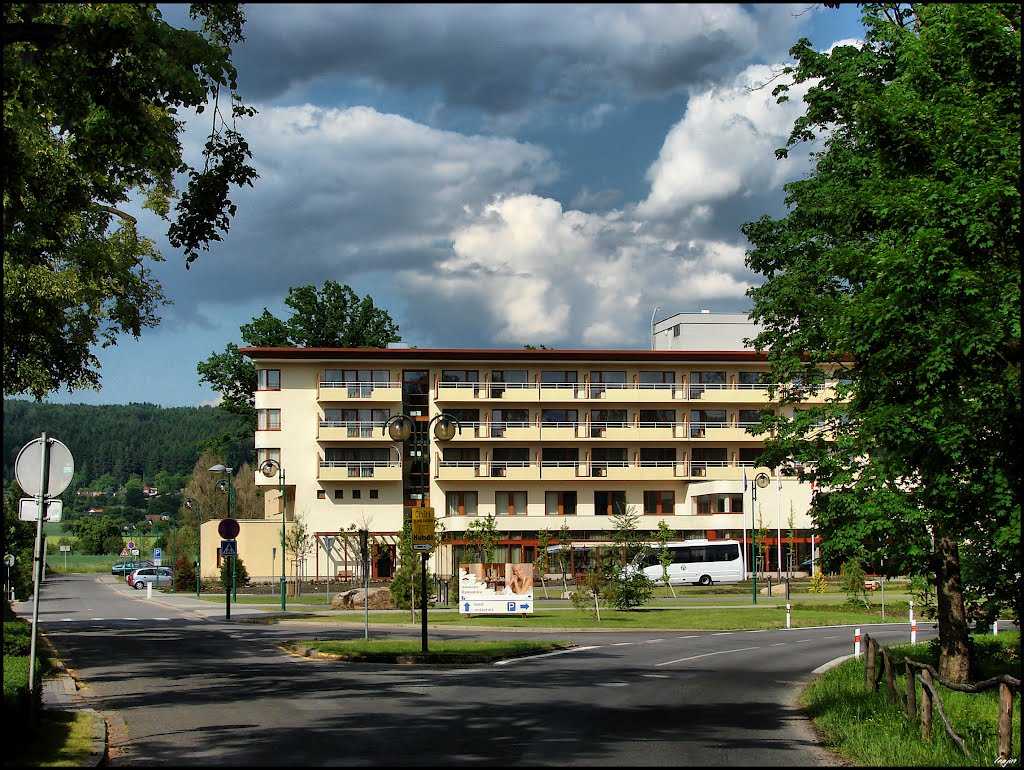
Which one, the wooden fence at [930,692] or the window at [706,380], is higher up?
the window at [706,380]

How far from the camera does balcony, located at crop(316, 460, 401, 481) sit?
7338 cm

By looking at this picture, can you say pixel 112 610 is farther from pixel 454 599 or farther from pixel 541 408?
pixel 541 408

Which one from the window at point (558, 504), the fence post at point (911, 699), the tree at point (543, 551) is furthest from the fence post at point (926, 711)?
the window at point (558, 504)

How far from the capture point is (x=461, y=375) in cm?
7700

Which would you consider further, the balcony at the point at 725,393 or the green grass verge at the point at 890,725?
the balcony at the point at 725,393

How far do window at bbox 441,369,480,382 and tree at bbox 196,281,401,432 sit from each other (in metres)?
9.95

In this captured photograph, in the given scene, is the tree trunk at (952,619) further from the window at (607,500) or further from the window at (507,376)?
the window at (507,376)

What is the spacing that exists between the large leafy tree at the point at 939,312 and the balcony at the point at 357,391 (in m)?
57.3

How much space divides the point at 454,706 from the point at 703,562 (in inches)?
2183

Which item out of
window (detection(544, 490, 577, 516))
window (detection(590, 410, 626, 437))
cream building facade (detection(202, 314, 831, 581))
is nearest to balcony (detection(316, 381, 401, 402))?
cream building facade (detection(202, 314, 831, 581))

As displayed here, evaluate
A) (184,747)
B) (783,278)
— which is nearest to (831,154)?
(783,278)

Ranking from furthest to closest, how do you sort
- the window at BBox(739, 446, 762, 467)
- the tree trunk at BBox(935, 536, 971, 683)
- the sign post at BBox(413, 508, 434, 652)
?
1. the window at BBox(739, 446, 762, 467)
2. the sign post at BBox(413, 508, 434, 652)
3. the tree trunk at BBox(935, 536, 971, 683)

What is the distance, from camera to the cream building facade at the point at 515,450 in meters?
74.1

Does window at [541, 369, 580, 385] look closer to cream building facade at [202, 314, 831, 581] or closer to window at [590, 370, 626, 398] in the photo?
cream building facade at [202, 314, 831, 581]
